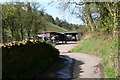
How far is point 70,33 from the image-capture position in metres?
39.8

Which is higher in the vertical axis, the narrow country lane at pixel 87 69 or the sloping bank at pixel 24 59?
the sloping bank at pixel 24 59

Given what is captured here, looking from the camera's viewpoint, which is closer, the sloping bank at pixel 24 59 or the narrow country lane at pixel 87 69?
the sloping bank at pixel 24 59

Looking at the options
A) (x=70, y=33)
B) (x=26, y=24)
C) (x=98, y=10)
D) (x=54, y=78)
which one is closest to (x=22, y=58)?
(x=54, y=78)

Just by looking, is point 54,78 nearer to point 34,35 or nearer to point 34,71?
point 34,71

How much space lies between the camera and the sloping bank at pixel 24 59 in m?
4.58

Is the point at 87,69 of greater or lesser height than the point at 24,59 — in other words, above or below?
below

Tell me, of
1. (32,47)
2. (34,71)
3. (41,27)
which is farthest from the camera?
(41,27)

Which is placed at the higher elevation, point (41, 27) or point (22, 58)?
point (41, 27)

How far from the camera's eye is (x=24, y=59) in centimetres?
553

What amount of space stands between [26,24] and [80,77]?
1287 centimetres

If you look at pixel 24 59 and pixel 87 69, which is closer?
pixel 24 59

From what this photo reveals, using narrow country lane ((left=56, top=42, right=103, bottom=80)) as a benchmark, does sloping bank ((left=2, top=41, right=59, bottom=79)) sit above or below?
above

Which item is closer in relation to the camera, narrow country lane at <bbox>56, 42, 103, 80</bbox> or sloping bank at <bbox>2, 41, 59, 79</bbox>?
sloping bank at <bbox>2, 41, 59, 79</bbox>

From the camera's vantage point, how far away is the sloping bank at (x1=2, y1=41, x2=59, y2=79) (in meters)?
4.58
